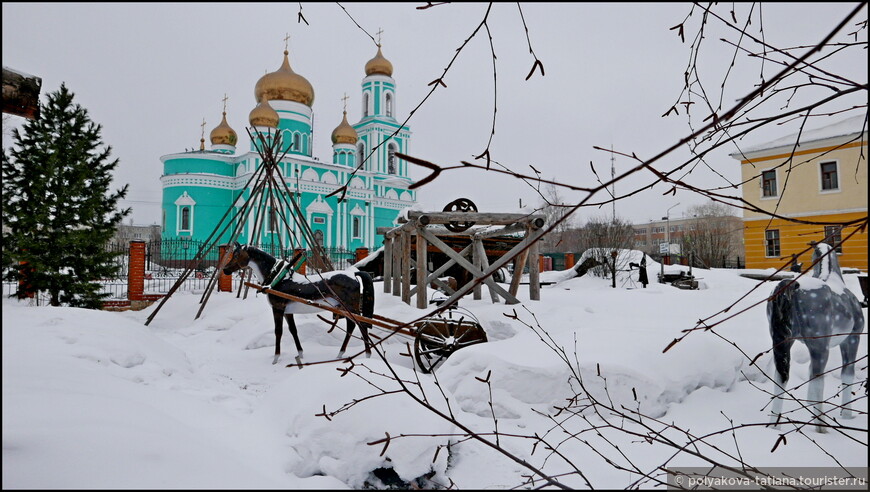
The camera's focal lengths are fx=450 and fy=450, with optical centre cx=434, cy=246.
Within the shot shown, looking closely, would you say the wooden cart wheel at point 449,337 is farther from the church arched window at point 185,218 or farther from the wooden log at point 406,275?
the church arched window at point 185,218

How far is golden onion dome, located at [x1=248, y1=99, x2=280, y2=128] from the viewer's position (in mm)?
26766

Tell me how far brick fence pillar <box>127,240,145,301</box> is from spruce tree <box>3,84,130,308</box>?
0.44 meters

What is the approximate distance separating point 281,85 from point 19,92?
30289 mm

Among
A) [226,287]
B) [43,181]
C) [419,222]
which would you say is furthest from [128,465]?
[226,287]

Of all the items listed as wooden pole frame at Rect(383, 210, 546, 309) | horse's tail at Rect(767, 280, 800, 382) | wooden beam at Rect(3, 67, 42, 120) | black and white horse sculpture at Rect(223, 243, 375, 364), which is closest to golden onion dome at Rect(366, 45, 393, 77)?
wooden pole frame at Rect(383, 210, 546, 309)

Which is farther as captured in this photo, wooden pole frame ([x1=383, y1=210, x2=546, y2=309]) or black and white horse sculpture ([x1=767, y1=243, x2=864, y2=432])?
wooden pole frame ([x1=383, y1=210, x2=546, y2=309])

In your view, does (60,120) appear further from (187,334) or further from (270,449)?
(270,449)

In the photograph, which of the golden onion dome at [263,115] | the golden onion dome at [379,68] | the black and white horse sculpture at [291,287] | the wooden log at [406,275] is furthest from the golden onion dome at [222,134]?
the black and white horse sculpture at [291,287]

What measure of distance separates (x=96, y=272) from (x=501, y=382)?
10.6 metres

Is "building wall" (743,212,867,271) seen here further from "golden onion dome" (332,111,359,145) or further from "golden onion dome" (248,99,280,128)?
"golden onion dome" (332,111,359,145)

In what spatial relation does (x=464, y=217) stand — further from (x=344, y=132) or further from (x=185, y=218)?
(x=344, y=132)

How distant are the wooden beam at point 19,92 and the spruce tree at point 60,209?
8847 millimetres

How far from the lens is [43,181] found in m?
9.26

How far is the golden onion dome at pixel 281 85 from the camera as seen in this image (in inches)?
1126
